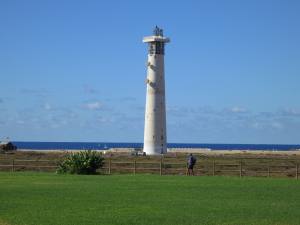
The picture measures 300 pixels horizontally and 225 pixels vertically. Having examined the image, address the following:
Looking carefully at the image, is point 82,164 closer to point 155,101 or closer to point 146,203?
point 146,203

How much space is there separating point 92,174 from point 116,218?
22.2m

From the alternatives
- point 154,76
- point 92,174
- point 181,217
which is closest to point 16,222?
point 181,217

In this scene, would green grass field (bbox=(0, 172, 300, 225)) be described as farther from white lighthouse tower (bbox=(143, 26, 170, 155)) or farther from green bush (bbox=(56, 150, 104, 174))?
white lighthouse tower (bbox=(143, 26, 170, 155))

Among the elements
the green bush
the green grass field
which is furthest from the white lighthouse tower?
the green grass field

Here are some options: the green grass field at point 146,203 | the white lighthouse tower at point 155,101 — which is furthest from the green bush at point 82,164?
the white lighthouse tower at point 155,101

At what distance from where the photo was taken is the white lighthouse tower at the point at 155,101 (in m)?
67.9

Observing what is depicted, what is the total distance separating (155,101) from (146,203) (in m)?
45.7

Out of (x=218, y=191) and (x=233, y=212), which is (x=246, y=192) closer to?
(x=218, y=191)

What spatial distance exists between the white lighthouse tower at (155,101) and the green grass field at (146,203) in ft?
118

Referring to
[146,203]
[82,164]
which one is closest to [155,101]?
[82,164]

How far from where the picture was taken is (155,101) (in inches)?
2675

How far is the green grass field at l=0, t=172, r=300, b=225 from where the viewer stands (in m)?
18.5

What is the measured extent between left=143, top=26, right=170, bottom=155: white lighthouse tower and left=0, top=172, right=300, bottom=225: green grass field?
118ft

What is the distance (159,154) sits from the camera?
68.6 metres
